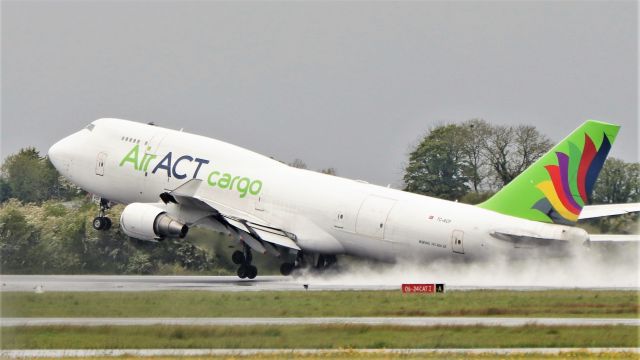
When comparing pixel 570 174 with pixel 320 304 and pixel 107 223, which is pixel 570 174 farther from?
pixel 107 223

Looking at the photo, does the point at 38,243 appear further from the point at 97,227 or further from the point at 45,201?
the point at 45,201

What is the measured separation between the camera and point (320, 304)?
38594mm

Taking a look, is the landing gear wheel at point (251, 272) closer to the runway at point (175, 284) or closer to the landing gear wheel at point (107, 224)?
the runway at point (175, 284)

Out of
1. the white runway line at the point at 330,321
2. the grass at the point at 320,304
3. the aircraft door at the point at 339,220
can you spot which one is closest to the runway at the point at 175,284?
the aircraft door at the point at 339,220

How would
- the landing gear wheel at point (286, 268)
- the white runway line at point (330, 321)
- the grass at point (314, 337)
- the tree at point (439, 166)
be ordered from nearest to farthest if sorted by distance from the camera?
1. the grass at point (314, 337)
2. the white runway line at point (330, 321)
3. the landing gear wheel at point (286, 268)
4. the tree at point (439, 166)

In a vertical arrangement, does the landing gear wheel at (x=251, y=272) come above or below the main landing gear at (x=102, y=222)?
below

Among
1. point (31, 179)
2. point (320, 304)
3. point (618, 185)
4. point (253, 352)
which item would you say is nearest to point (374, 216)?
point (320, 304)

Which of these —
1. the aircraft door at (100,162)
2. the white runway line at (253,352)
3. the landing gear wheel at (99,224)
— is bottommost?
the white runway line at (253,352)

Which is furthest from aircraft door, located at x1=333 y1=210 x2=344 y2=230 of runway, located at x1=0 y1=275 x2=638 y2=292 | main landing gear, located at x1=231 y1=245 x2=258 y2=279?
main landing gear, located at x1=231 y1=245 x2=258 y2=279

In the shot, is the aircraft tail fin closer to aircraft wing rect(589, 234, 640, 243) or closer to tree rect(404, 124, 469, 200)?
aircraft wing rect(589, 234, 640, 243)

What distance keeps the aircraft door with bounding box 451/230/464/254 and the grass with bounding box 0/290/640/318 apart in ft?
12.4

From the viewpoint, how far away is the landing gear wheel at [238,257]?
51.7 meters

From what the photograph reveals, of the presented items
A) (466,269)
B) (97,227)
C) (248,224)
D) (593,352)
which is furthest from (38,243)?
(593,352)

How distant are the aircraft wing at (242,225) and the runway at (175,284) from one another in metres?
1.64
